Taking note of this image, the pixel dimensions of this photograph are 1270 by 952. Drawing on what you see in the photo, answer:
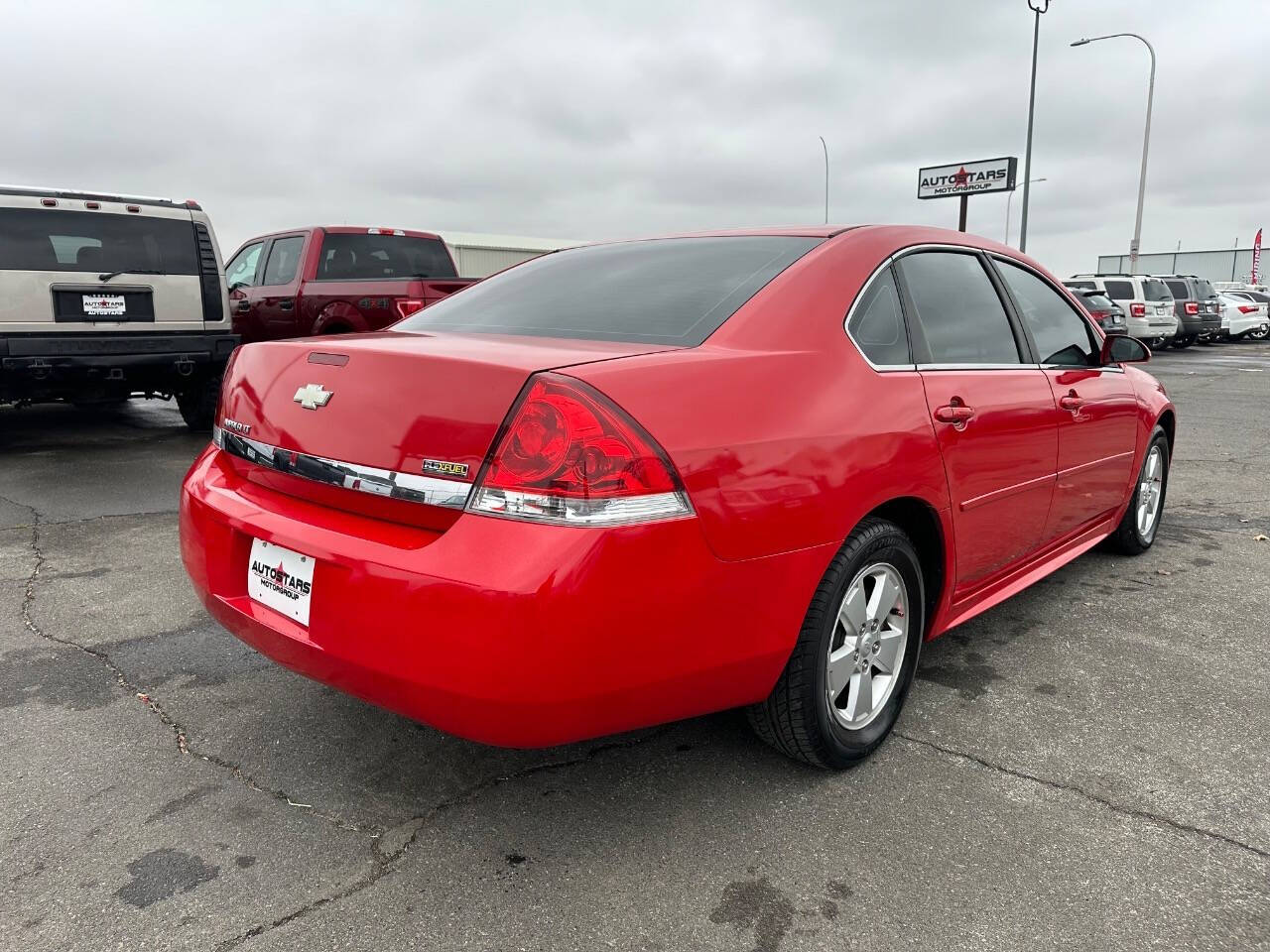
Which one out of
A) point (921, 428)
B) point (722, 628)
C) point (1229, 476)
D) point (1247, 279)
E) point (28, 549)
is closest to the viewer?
point (722, 628)

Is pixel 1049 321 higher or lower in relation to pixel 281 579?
higher

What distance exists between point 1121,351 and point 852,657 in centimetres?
226

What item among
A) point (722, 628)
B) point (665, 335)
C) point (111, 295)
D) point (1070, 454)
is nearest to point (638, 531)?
point (722, 628)

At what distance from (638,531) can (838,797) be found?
3.41 feet

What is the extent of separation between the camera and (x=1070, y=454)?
137 inches

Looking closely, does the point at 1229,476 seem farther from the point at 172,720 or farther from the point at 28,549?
the point at 28,549

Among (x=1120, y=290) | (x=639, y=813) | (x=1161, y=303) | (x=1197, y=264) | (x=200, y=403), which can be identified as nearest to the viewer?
(x=639, y=813)

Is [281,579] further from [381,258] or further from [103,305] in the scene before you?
[381,258]

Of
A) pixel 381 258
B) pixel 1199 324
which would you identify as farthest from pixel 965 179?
pixel 381 258

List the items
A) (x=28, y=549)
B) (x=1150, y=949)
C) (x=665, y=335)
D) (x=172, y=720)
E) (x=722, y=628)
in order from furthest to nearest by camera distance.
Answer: (x=28, y=549)
(x=172, y=720)
(x=665, y=335)
(x=722, y=628)
(x=1150, y=949)

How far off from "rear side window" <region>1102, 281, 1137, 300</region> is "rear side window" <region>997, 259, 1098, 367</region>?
20.9m

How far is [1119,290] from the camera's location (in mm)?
22328

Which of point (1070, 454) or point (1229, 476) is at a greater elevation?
point (1070, 454)

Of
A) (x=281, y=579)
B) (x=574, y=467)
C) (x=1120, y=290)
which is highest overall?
(x=1120, y=290)
